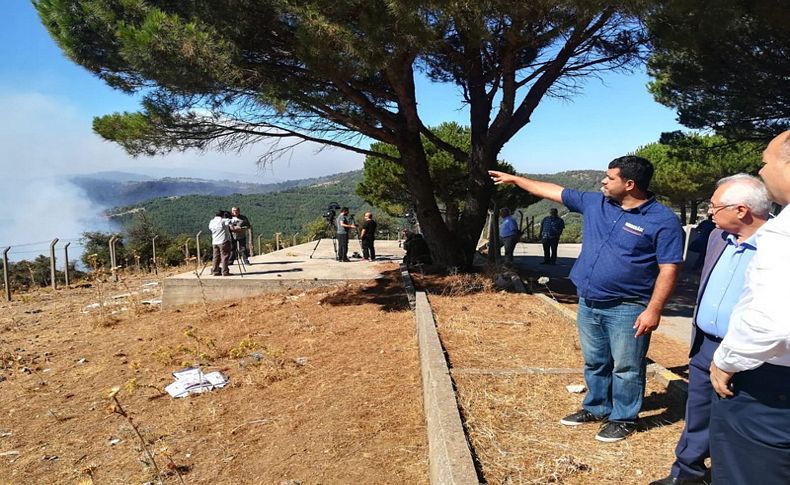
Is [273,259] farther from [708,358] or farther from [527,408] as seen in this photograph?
[708,358]

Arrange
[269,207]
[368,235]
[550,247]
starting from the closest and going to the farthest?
[368,235] → [550,247] → [269,207]

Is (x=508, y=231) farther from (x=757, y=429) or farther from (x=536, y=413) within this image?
(x=757, y=429)

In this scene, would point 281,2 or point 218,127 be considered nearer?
point 281,2

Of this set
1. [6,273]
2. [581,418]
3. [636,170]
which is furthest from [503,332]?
[6,273]

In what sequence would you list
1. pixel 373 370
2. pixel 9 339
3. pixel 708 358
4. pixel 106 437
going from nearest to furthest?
pixel 708 358 → pixel 106 437 → pixel 373 370 → pixel 9 339

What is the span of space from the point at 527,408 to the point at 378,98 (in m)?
6.90

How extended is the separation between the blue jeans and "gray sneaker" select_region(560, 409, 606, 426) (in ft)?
0.14

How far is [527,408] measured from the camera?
3.71 metres

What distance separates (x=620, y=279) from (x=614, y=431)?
90 centimetres

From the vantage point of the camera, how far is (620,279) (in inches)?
121

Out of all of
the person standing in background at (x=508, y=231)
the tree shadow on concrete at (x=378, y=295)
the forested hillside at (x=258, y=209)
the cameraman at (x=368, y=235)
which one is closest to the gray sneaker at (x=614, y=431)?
the tree shadow on concrete at (x=378, y=295)

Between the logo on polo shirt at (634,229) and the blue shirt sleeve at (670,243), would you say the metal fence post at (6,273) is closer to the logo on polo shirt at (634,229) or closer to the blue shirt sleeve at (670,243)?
the logo on polo shirt at (634,229)

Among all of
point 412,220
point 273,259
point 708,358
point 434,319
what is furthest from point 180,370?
point 412,220

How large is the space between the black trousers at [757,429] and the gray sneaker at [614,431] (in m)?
1.29
